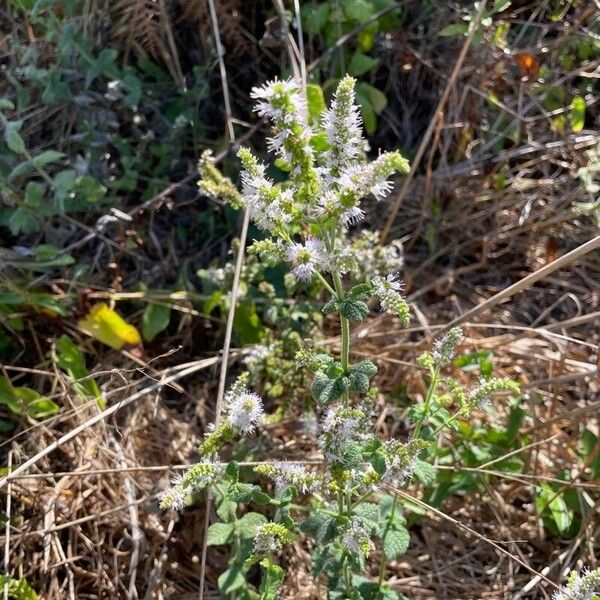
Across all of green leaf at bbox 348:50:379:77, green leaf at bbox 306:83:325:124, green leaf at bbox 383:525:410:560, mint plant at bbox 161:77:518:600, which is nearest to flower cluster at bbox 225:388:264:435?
mint plant at bbox 161:77:518:600

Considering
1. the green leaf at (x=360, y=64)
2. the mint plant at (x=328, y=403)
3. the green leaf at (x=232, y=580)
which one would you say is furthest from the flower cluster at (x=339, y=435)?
the green leaf at (x=360, y=64)

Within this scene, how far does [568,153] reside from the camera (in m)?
2.73

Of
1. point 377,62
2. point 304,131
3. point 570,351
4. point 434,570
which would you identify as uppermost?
point 304,131

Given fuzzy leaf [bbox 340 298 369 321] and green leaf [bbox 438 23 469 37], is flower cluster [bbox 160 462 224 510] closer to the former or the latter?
fuzzy leaf [bbox 340 298 369 321]

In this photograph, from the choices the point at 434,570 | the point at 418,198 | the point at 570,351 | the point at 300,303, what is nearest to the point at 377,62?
the point at 418,198

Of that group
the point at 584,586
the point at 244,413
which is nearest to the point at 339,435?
the point at 244,413

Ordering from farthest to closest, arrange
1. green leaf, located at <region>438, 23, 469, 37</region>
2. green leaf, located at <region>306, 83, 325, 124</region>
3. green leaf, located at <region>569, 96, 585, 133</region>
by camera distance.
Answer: green leaf, located at <region>569, 96, 585, 133</region>
green leaf, located at <region>438, 23, 469, 37</region>
green leaf, located at <region>306, 83, 325, 124</region>

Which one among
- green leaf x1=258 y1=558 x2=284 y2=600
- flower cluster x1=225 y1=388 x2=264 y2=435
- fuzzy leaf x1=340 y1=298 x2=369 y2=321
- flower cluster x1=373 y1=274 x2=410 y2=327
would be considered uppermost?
fuzzy leaf x1=340 y1=298 x2=369 y2=321

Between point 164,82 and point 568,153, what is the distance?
1.44 m

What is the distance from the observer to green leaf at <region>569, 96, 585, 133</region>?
2.63 m

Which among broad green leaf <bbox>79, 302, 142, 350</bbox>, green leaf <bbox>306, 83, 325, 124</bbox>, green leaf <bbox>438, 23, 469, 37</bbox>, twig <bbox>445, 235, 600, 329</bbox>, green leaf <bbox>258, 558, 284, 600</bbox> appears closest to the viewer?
green leaf <bbox>258, 558, 284, 600</bbox>

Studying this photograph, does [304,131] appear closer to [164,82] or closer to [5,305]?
[5,305]

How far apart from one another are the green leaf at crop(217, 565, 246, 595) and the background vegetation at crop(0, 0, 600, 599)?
0.34m

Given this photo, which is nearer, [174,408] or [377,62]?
[174,408]
